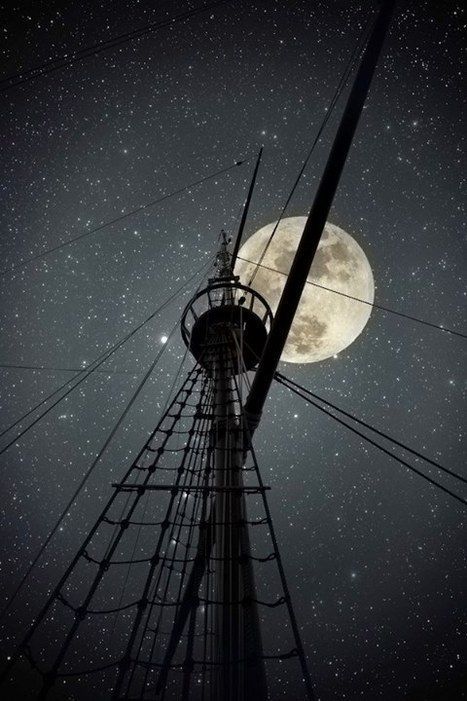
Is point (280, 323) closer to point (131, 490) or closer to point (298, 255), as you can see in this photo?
point (298, 255)

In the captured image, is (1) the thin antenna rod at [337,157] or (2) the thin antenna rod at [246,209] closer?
(1) the thin antenna rod at [337,157]

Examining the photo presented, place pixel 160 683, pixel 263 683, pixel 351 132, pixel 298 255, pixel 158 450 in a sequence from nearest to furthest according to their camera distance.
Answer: pixel 263 683, pixel 160 683, pixel 351 132, pixel 298 255, pixel 158 450

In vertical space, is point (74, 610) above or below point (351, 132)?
below

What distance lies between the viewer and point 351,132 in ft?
13.2

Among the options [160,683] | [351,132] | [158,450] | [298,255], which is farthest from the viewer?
[158,450]

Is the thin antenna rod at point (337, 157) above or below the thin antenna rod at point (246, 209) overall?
below

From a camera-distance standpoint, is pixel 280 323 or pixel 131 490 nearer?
pixel 131 490

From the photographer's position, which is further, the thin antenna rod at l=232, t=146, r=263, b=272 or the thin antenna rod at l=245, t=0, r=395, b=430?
the thin antenna rod at l=232, t=146, r=263, b=272

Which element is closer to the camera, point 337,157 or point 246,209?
point 337,157

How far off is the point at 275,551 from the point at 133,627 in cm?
137

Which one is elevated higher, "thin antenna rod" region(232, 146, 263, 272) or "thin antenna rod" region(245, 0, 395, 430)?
"thin antenna rod" region(232, 146, 263, 272)

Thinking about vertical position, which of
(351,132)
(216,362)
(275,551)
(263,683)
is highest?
(351,132)

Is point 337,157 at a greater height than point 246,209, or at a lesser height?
lesser

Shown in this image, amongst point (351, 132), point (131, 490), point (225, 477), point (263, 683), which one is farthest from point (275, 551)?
point (351, 132)
